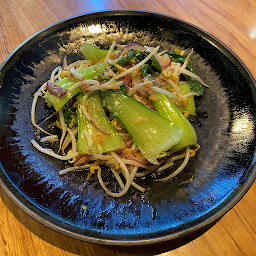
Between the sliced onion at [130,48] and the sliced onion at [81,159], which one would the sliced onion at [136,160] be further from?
the sliced onion at [130,48]

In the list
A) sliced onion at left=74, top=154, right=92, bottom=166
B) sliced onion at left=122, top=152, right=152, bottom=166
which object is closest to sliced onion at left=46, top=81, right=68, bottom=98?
sliced onion at left=74, top=154, right=92, bottom=166

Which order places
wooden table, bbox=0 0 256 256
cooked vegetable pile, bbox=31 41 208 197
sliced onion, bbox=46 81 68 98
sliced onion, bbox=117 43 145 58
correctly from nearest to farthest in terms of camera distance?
wooden table, bbox=0 0 256 256
cooked vegetable pile, bbox=31 41 208 197
sliced onion, bbox=46 81 68 98
sliced onion, bbox=117 43 145 58

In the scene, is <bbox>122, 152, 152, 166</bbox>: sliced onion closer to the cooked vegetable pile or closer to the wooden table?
the cooked vegetable pile

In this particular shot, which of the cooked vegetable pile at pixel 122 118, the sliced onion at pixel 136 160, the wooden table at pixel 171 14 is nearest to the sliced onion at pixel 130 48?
the cooked vegetable pile at pixel 122 118

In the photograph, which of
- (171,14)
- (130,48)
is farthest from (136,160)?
(171,14)

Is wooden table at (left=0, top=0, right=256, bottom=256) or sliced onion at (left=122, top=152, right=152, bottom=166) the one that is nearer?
wooden table at (left=0, top=0, right=256, bottom=256)

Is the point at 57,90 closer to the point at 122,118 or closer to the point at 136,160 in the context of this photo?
the point at 122,118

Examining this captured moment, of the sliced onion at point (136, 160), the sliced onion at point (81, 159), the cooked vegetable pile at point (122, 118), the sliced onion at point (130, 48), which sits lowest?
the sliced onion at point (81, 159)

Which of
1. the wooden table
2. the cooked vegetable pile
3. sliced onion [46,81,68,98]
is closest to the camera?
the wooden table

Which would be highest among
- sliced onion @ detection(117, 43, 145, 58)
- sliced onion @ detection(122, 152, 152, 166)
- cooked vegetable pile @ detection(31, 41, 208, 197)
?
sliced onion @ detection(117, 43, 145, 58)

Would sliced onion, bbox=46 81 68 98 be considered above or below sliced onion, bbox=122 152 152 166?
above
